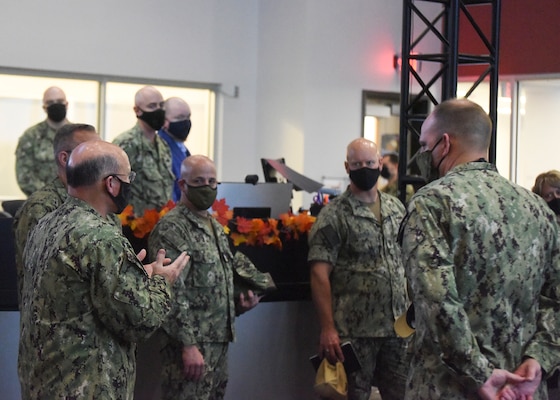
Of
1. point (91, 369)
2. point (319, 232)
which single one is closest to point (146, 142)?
point (319, 232)

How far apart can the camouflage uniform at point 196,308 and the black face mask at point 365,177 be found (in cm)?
87

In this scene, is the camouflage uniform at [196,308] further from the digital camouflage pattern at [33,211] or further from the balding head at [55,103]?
the balding head at [55,103]

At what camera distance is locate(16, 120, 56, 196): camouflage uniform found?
26.1 ft

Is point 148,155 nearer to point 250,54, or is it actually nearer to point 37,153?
point 37,153

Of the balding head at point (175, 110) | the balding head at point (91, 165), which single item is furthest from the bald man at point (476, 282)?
the balding head at point (175, 110)

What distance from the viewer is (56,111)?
7812 millimetres

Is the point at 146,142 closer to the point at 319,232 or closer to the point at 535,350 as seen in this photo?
the point at 319,232

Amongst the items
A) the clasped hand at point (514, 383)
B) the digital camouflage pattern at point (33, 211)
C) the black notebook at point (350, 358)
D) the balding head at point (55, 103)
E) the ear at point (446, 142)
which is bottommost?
the black notebook at point (350, 358)

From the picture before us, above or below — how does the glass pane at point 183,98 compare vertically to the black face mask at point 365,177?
above

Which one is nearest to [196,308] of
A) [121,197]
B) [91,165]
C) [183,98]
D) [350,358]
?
[350,358]

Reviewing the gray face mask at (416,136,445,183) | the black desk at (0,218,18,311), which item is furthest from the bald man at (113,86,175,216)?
the gray face mask at (416,136,445,183)

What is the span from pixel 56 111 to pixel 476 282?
18.2 feet

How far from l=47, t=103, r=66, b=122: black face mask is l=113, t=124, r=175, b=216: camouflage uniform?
1694 mm

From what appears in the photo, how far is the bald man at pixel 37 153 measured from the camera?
7938 millimetres
